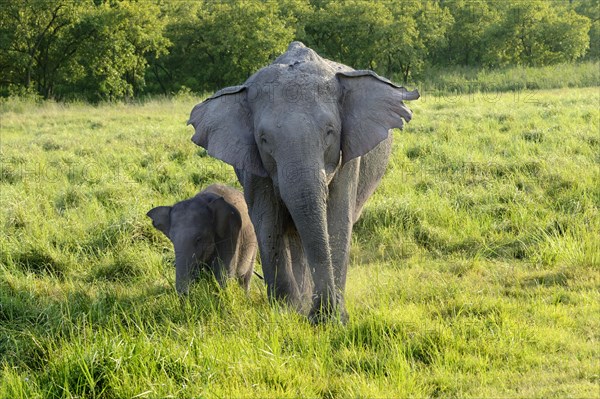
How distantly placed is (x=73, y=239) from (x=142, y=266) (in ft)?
4.12

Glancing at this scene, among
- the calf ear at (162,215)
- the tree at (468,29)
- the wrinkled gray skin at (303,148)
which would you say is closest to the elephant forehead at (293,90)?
the wrinkled gray skin at (303,148)

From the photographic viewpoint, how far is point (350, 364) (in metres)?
4.85

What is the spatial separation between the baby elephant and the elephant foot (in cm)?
133

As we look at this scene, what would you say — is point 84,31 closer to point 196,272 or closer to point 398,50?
point 398,50

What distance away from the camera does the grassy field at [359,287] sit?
180 inches

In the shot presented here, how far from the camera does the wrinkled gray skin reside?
4.86 metres

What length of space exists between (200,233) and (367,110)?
196cm

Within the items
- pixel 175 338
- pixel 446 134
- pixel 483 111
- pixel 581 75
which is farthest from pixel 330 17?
pixel 175 338

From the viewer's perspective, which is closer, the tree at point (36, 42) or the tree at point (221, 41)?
the tree at point (36, 42)

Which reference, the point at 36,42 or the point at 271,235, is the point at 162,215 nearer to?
the point at 271,235

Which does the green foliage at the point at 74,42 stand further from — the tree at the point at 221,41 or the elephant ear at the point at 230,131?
the elephant ear at the point at 230,131

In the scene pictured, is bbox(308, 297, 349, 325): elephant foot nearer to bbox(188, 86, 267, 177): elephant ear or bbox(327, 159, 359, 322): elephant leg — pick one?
bbox(327, 159, 359, 322): elephant leg

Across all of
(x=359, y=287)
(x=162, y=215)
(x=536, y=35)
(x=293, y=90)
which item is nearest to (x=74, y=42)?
(x=536, y=35)

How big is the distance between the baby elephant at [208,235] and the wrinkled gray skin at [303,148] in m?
0.68
